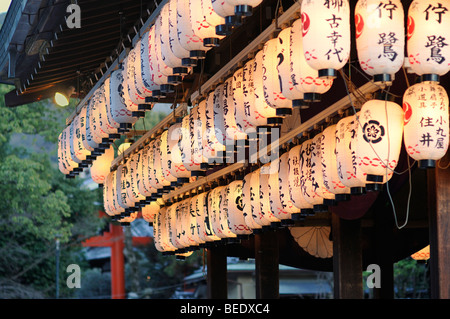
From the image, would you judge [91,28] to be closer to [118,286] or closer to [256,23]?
[256,23]

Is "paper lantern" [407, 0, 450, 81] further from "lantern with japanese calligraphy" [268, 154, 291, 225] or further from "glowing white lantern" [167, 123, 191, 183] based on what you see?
"glowing white lantern" [167, 123, 191, 183]

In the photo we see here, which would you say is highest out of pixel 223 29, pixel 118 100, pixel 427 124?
pixel 118 100

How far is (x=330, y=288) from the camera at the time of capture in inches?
1062

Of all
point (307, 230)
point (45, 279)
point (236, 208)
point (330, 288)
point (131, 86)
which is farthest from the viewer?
point (330, 288)

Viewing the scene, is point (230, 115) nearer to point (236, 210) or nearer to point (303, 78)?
point (303, 78)

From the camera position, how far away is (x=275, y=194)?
7.35m

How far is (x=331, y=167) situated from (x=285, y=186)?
1252 millimetres

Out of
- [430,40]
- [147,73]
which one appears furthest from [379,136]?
[147,73]

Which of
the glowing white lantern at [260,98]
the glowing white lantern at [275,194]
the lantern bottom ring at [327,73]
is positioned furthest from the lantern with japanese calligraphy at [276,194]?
the lantern bottom ring at [327,73]

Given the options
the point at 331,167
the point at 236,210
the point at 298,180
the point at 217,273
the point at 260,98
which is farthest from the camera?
the point at 217,273

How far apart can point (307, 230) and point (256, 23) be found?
132 inches

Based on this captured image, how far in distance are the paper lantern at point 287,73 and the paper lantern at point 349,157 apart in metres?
0.38

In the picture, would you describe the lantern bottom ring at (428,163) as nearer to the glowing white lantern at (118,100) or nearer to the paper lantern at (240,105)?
the paper lantern at (240,105)
